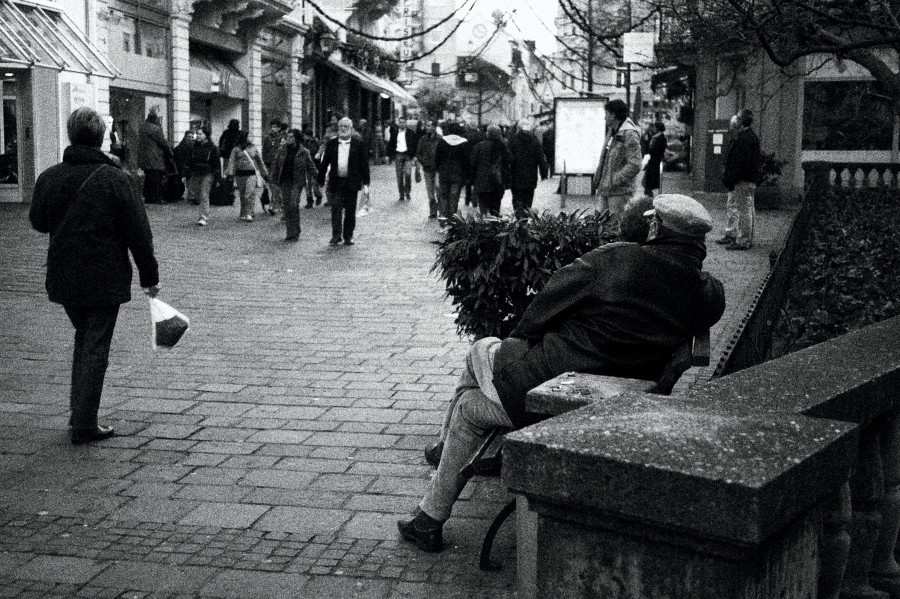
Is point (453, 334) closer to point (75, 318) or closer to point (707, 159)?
point (75, 318)

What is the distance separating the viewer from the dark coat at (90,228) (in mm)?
6590

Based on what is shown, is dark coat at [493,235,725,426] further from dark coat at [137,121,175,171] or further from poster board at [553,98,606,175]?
dark coat at [137,121,175,171]

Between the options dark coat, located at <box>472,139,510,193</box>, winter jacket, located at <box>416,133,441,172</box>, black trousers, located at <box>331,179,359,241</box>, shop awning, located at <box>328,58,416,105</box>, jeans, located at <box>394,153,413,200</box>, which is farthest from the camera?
shop awning, located at <box>328,58,416,105</box>

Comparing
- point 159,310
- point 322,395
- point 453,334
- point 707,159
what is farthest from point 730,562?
point 707,159

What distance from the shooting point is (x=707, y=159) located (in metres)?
27.6

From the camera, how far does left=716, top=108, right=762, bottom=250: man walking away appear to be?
53.8ft

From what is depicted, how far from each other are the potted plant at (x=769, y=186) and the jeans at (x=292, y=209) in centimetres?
1083

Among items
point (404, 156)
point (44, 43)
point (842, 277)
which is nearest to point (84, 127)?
point (842, 277)

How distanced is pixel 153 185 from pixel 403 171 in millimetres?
5723

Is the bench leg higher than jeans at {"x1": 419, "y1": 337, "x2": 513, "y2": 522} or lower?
lower

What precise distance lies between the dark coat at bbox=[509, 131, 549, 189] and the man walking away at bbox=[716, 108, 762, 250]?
371 cm

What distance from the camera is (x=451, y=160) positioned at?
21391 millimetres

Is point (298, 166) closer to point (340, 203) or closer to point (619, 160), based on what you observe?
point (340, 203)

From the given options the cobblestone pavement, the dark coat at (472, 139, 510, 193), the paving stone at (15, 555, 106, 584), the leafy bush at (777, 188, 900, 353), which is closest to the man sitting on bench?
the cobblestone pavement
